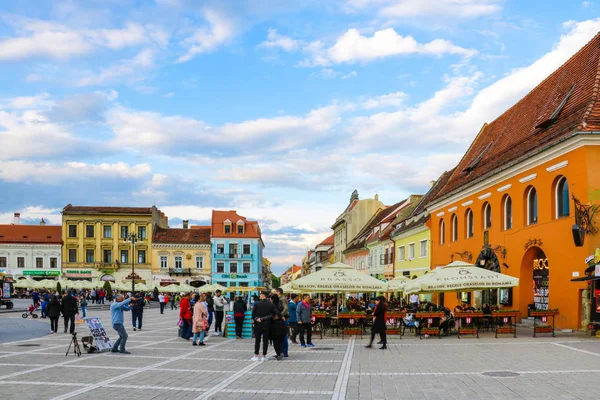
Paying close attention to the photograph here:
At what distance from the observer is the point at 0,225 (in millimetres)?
84938

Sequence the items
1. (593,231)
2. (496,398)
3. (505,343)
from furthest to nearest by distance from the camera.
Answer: (593,231), (505,343), (496,398)

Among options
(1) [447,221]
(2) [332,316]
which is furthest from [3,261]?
(2) [332,316]

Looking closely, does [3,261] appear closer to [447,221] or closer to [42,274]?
[42,274]

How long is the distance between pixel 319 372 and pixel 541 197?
14.4 meters

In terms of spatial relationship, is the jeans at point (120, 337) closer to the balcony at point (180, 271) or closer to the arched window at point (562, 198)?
the arched window at point (562, 198)

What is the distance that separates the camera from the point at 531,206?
26203 mm

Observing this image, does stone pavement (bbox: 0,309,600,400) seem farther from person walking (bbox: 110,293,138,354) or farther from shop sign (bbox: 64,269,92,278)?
shop sign (bbox: 64,269,92,278)

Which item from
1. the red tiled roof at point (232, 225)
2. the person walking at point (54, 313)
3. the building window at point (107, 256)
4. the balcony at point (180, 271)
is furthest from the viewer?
the red tiled roof at point (232, 225)

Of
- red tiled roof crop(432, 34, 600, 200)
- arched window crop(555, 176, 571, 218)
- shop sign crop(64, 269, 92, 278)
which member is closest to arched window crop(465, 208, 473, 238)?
red tiled roof crop(432, 34, 600, 200)

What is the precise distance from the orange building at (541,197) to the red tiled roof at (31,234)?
60501 mm

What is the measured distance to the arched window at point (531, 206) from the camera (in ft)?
84.9

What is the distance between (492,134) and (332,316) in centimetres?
1720

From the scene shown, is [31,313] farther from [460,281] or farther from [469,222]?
[460,281]

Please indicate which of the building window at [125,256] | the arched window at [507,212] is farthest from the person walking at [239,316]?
the building window at [125,256]
